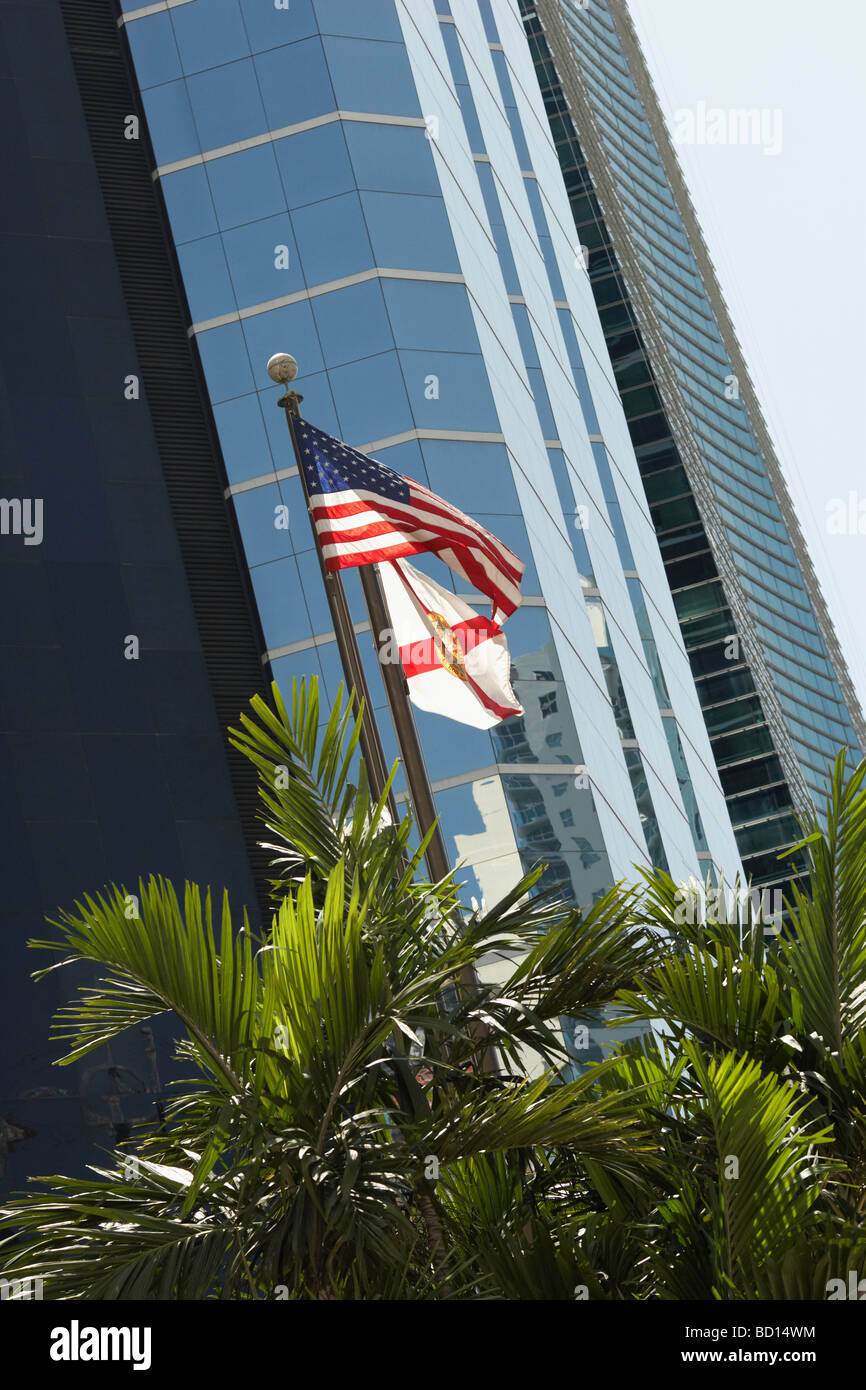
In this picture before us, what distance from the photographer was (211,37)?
28.8 meters

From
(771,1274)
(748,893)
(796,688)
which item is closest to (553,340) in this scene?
(748,893)

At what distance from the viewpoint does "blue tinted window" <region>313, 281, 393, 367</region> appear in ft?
86.9

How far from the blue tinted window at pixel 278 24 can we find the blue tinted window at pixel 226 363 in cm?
485

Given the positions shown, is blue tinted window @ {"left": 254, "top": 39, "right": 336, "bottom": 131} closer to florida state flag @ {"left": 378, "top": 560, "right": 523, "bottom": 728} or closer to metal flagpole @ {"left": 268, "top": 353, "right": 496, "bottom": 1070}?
metal flagpole @ {"left": 268, "top": 353, "right": 496, "bottom": 1070}

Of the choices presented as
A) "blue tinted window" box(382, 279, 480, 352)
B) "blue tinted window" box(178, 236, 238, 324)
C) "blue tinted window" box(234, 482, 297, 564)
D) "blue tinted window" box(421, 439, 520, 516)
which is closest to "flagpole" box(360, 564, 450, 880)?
"blue tinted window" box(421, 439, 520, 516)

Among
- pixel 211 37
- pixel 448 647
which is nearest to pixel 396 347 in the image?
pixel 211 37

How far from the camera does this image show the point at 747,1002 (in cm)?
722

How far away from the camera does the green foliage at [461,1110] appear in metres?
6.18

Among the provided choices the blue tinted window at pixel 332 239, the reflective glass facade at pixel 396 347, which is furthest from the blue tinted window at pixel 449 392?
the blue tinted window at pixel 332 239

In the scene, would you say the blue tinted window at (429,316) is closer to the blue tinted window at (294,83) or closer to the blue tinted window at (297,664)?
the blue tinted window at (294,83)

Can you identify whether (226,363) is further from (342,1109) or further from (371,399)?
(342,1109)

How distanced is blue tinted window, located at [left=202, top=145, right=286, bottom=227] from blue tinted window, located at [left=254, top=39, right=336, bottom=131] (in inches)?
24.8
